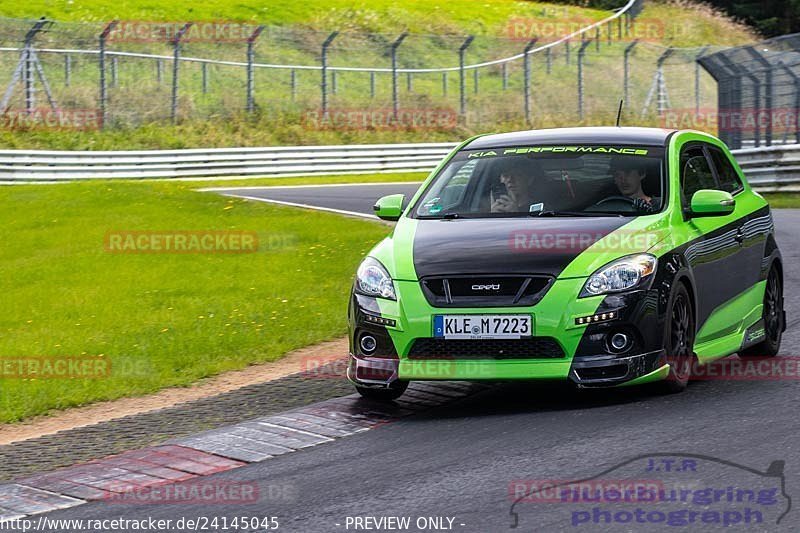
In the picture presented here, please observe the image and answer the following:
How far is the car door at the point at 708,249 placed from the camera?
8477 millimetres

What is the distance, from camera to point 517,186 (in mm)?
8898

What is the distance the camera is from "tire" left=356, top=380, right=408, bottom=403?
8.22m

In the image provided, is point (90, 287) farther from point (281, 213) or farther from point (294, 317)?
point (281, 213)

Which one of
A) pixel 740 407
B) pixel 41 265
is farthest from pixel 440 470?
pixel 41 265

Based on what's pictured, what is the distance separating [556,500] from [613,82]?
41755 mm

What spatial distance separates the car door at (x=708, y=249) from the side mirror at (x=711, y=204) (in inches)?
5.8

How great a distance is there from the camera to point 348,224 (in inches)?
774

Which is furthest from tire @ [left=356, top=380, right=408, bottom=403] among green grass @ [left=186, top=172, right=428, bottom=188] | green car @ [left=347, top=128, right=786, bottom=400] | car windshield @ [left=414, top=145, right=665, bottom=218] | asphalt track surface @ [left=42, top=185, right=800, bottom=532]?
green grass @ [left=186, top=172, right=428, bottom=188]

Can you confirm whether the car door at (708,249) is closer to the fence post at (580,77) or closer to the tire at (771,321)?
the tire at (771,321)

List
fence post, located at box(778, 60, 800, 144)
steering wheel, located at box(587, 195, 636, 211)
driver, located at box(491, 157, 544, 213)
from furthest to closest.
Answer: fence post, located at box(778, 60, 800, 144), driver, located at box(491, 157, 544, 213), steering wheel, located at box(587, 195, 636, 211)

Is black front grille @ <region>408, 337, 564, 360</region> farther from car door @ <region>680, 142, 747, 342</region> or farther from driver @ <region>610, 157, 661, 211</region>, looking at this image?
driver @ <region>610, 157, 661, 211</region>

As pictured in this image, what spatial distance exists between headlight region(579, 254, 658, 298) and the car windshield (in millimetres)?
681

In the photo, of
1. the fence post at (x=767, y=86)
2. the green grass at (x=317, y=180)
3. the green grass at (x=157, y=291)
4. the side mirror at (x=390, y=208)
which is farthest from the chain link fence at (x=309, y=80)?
the side mirror at (x=390, y=208)

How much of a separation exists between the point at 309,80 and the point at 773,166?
1680 centimetres
